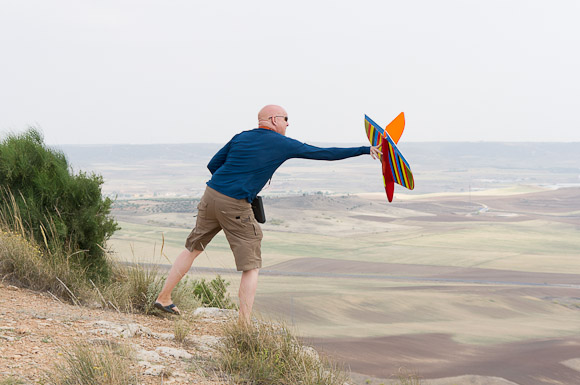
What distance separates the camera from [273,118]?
540 cm

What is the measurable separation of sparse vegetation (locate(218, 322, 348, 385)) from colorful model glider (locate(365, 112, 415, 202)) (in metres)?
1.44

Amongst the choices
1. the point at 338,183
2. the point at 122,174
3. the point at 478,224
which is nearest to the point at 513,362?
the point at 478,224

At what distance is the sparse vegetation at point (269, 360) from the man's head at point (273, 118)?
1.66m

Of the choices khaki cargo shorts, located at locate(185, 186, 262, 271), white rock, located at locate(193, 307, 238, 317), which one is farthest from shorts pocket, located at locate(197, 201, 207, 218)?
white rock, located at locate(193, 307, 238, 317)

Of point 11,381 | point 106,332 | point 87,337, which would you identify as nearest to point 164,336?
point 106,332

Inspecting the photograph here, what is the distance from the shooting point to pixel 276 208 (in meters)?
90.0

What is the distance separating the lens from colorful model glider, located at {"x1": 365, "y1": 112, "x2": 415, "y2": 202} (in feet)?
16.8

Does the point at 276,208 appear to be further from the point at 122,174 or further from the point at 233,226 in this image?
the point at 122,174

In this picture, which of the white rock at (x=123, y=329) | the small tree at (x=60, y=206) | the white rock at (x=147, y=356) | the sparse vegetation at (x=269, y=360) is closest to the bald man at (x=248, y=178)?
the sparse vegetation at (x=269, y=360)

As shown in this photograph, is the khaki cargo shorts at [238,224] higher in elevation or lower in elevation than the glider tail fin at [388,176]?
lower

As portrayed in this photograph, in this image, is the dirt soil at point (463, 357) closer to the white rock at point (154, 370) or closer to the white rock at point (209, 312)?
the white rock at point (209, 312)

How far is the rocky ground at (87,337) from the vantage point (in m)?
4.39

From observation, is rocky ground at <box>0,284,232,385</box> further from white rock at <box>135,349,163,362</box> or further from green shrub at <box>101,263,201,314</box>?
green shrub at <box>101,263,201,314</box>

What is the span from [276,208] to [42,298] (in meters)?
83.3
